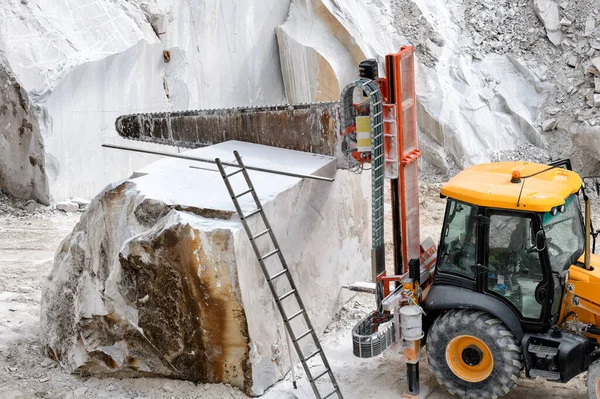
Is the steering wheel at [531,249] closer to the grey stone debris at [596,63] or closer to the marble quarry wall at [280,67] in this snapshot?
the marble quarry wall at [280,67]

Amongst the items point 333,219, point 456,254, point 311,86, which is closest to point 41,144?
point 311,86

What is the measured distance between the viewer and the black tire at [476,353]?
5.87 meters

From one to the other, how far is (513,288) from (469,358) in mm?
662

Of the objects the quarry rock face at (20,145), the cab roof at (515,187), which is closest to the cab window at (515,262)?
the cab roof at (515,187)

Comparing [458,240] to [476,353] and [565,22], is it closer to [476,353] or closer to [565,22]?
[476,353]

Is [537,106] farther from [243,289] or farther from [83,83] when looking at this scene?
[243,289]

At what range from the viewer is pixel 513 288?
232 inches

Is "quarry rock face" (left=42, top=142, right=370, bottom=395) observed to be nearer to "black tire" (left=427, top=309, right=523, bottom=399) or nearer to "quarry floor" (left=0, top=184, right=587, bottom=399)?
"quarry floor" (left=0, top=184, right=587, bottom=399)

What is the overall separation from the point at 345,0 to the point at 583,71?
13.0 feet

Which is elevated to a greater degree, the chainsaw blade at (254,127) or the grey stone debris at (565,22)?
the grey stone debris at (565,22)

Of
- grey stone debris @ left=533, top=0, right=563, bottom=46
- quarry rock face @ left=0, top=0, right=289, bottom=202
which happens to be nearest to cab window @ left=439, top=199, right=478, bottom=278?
→ quarry rock face @ left=0, top=0, right=289, bottom=202

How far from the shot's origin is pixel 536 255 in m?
5.73

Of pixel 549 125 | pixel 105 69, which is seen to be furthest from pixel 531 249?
pixel 105 69

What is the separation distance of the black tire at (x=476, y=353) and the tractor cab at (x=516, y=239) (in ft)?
0.70
